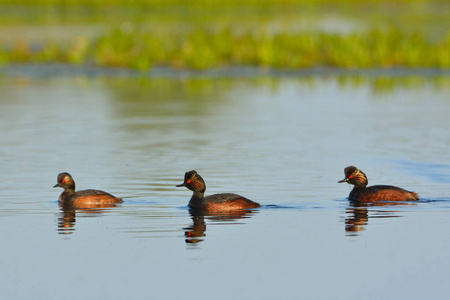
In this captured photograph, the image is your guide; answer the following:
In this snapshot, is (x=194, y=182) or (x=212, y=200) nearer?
(x=212, y=200)

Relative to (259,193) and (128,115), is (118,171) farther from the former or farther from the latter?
(128,115)

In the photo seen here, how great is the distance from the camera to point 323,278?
11.5 metres

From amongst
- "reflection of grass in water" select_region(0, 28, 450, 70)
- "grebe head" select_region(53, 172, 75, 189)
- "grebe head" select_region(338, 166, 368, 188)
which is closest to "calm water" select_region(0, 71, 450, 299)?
"grebe head" select_region(53, 172, 75, 189)

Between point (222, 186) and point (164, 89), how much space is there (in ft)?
67.4

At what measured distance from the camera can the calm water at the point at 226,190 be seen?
1148cm

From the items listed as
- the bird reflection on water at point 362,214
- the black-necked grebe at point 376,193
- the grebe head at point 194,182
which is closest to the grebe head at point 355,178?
the black-necked grebe at point 376,193

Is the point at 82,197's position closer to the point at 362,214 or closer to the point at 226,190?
the point at 226,190

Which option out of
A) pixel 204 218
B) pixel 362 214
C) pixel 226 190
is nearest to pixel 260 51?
pixel 226 190

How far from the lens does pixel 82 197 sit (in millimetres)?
16234

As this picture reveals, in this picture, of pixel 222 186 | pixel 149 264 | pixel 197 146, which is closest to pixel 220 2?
pixel 197 146

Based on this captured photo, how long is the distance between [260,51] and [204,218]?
91.5ft

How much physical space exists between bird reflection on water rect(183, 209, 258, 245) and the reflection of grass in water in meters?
26.9

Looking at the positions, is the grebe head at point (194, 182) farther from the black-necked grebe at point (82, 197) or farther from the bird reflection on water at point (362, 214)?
the bird reflection on water at point (362, 214)

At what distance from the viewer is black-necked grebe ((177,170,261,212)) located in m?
15.4
